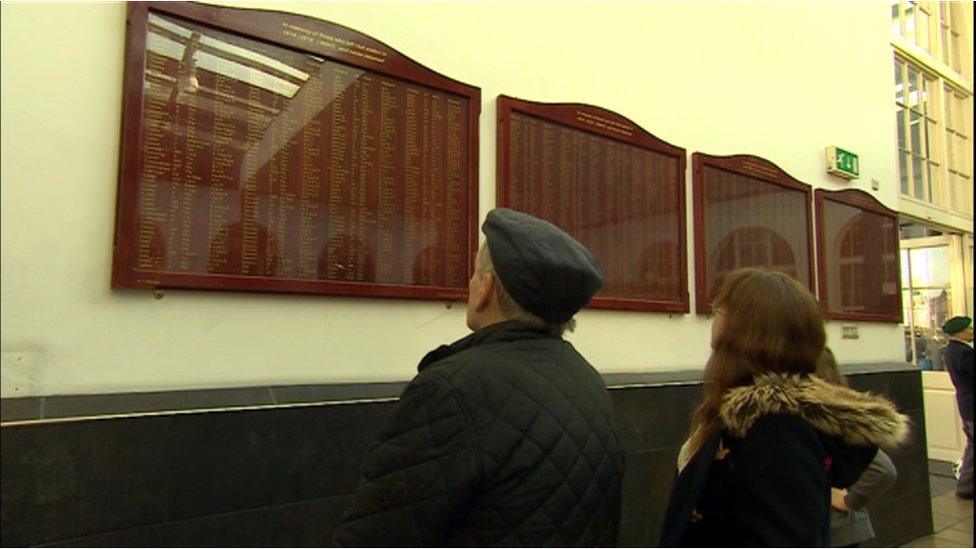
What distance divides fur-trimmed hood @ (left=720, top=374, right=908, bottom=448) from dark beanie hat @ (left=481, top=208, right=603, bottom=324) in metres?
0.40

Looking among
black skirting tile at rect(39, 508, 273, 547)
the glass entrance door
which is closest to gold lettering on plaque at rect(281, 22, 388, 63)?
black skirting tile at rect(39, 508, 273, 547)

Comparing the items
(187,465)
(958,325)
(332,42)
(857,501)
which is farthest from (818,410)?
(958,325)

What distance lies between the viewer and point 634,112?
2787 mm

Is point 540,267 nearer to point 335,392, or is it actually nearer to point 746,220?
point 335,392

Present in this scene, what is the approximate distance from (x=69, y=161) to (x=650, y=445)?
2.26m

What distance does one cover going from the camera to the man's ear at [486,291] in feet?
3.61

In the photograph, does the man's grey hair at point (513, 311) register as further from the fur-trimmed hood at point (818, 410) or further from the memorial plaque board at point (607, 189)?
the memorial plaque board at point (607, 189)

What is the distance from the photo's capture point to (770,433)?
44.4 inches

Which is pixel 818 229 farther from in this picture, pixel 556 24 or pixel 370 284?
pixel 370 284

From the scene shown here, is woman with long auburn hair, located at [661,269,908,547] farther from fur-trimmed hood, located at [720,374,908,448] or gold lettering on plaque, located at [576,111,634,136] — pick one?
gold lettering on plaque, located at [576,111,634,136]

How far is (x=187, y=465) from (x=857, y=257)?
13.1 feet

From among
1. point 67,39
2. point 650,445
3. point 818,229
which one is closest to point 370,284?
point 67,39

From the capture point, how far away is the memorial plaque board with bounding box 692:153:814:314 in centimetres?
297

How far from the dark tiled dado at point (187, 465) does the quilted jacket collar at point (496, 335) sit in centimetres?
73
